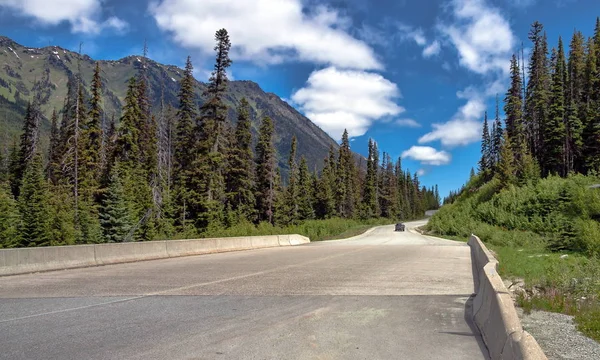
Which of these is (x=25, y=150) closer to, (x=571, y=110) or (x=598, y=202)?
(x=598, y=202)

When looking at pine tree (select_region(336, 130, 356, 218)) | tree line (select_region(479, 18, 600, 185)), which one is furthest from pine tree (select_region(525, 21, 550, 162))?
pine tree (select_region(336, 130, 356, 218))

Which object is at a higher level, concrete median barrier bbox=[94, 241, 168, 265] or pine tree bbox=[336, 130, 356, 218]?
pine tree bbox=[336, 130, 356, 218]

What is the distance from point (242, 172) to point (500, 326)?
53484mm

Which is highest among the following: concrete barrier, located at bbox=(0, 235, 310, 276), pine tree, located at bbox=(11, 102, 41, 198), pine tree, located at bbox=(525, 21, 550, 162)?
pine tree, located at bbox=(525, 21, 550, 162)

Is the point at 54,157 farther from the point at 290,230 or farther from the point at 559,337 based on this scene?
the point at 559,337

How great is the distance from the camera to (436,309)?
823cm

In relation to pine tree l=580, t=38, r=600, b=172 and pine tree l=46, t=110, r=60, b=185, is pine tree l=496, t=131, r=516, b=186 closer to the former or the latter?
pine tree l=580, t=38, r=600, b=172

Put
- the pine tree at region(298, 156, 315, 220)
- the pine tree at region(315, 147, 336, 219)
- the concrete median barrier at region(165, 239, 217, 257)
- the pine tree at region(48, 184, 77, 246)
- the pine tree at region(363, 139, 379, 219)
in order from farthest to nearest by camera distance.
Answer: the pine tree at region(363, 139, 379, 219), the pine tree at region(315, 147, 336, 219), the pine tree at region(298, 156, 315, 220), the pine tree at region(48, 184, 77, 246), the concrete median barrier at region(165, 239, 217, 257)

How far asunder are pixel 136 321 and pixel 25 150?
2622 inches

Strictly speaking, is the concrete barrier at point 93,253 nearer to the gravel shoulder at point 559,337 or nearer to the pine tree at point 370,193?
the gravel shoulder at point 559,337

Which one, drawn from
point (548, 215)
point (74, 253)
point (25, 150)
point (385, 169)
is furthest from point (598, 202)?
point (385, 169)

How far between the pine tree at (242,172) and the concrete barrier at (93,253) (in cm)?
3331

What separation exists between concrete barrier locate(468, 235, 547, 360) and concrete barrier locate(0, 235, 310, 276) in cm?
1210

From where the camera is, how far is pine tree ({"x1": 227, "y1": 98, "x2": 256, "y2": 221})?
5644 cm
